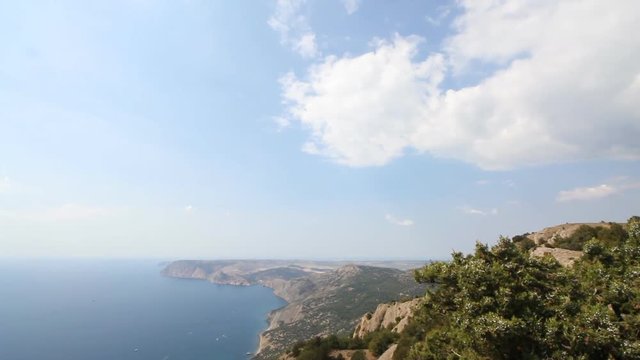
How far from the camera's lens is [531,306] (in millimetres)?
25000

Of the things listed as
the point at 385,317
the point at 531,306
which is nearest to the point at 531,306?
the point at 531,306

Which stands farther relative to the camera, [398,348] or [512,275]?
[398,348]

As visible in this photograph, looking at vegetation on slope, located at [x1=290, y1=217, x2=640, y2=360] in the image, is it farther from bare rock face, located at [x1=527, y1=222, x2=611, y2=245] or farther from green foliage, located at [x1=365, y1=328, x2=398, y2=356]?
bare rock face, located at [x1=527, y1=222, x2=611, y2=245]

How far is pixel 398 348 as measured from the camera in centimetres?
4381

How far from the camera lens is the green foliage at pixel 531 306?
22141 mm

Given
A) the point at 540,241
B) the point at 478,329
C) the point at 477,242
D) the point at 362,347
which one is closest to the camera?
the point at 478,329

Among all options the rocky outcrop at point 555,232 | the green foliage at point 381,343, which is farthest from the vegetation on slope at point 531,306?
the rocky outcrop at point 555,232

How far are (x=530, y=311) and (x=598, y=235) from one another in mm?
49172

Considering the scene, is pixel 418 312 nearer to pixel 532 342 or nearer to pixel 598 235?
pixel 532 342

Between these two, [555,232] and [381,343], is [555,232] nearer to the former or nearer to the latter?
[555,232]

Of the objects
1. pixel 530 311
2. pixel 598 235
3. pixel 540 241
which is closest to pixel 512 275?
pixel 530 311

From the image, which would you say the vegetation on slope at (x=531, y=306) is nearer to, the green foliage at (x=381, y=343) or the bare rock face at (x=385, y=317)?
the green foliage at (x=381, y=343)

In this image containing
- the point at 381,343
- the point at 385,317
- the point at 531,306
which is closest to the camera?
the point at 531,306

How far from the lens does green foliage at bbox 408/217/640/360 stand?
2214 cm
